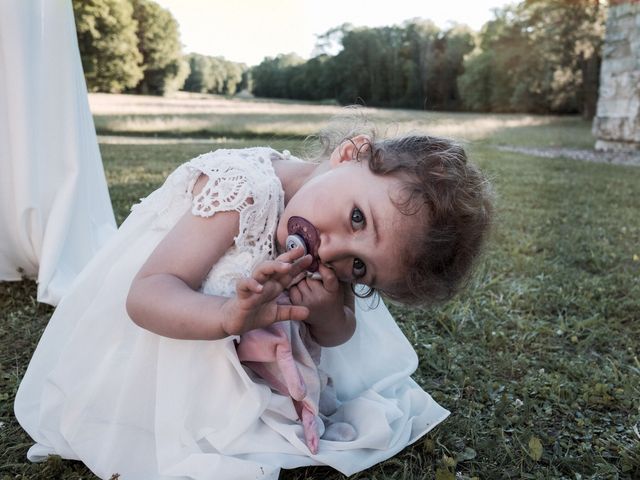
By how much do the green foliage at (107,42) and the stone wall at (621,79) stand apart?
1367cm

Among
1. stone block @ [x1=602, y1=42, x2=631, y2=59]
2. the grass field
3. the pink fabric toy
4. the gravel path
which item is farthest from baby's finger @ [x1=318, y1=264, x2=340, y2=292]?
stone block @ [x1=602, y1=42, x2=631, y2=59]

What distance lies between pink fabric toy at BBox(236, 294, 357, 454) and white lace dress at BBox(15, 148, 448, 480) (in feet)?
A: 0.12

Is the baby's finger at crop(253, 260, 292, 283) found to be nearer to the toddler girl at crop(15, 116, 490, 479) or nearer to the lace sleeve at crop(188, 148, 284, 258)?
the toddler girl at crop(15, 116, 490, 479)

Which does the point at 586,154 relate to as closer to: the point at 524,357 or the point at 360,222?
the point at 524,357

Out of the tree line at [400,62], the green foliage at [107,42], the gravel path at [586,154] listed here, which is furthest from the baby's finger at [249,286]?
the green foliage at [107,42]

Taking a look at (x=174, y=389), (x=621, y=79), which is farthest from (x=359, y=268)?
(x=621, y=79)

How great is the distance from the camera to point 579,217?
4.98 meters

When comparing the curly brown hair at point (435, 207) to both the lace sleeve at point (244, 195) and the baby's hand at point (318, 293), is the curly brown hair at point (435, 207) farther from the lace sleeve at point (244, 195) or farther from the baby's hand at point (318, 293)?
the lace sleeve at point (244, 195)

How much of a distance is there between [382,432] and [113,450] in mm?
752

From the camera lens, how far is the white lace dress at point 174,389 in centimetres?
154

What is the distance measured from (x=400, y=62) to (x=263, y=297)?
42081mm

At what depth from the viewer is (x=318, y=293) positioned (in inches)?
63.9

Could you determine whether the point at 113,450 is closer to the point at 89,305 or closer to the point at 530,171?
the point at 89,305

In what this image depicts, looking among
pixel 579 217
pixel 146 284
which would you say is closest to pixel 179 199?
pixel 146 284
